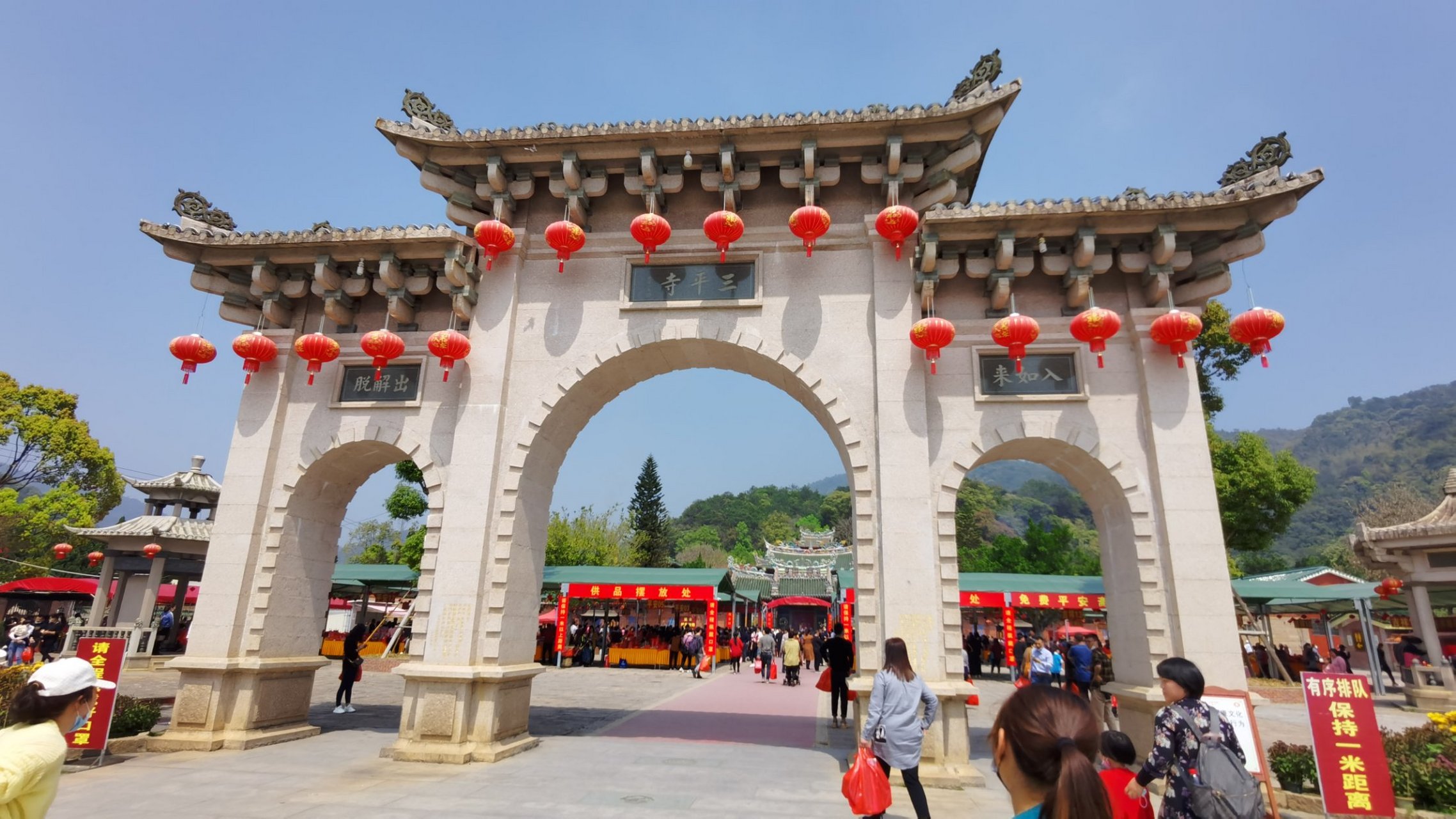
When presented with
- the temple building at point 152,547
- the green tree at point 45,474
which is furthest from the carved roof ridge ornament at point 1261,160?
the green tree at point 45,474

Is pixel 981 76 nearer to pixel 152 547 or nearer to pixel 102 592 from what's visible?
pixel 152 547

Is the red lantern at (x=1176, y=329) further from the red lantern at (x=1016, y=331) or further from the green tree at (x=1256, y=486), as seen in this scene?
the green tree at (x=1256, y=486)

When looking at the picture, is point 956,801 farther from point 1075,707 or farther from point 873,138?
point 873,138

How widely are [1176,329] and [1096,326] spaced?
1082mm

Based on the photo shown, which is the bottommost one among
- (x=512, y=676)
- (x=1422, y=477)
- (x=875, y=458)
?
(x=512, y=676)

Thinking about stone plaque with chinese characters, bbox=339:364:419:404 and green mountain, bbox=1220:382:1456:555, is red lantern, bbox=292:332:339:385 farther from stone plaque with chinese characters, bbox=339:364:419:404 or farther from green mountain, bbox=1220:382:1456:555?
green mountain, bbox=1220:382:1456:555

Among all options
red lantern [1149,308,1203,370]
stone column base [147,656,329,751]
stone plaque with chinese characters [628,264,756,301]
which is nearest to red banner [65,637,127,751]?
stone column base [147,656,329,751]

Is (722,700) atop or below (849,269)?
below

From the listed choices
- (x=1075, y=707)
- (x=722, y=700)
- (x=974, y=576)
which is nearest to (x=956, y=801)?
(x=1075, y=707)

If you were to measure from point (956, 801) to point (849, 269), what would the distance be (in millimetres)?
6585

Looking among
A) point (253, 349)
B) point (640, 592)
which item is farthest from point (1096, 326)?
point (640, 592)

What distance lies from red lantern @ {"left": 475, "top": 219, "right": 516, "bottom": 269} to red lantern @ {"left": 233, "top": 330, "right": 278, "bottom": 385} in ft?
11.4

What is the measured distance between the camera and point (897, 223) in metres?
8.84

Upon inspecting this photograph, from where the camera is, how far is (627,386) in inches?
443
